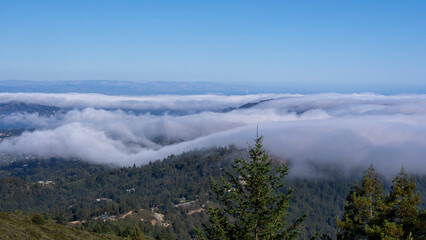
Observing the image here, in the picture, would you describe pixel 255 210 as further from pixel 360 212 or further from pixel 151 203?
pixel 151 203

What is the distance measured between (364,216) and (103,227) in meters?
72.1

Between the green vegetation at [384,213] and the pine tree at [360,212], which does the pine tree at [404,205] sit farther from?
the pine tree at [360,212]

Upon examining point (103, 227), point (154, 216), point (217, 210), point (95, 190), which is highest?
point (217, 210)

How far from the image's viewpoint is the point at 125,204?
12494cm

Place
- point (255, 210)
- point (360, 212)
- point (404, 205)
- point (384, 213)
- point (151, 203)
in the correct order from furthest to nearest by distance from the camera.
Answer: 1. point (151, 203)
2. point (360, 212)
3. point (384, 213)
4. point (404, 205)
5. point (255, 210)

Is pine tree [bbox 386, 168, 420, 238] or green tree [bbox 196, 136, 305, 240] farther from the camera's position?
pine tree [bbox 386, 168, 420, 238]

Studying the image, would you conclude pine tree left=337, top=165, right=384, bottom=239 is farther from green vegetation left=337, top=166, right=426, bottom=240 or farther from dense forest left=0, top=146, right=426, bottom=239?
dense forest left=0, top=146, right=426, bottom=239

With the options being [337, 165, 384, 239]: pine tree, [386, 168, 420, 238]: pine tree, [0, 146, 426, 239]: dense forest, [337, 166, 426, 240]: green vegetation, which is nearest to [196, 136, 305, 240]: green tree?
[337, 166, 426, 240]: green vegetation

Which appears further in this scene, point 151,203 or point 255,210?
point 151,203

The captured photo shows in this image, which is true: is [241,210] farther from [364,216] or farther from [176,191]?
[176,191]

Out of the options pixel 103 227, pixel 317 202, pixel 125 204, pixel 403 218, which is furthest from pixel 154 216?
pixel 403 218

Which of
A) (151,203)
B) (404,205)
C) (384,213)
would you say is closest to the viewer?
(404,205)

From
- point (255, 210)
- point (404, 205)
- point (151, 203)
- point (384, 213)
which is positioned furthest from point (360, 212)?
point (151, 203)

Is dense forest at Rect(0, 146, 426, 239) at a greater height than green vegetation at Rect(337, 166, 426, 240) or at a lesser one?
lesser
